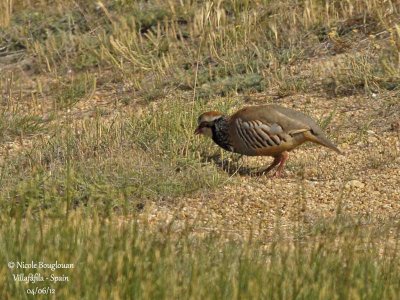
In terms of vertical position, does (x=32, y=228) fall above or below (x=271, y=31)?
below

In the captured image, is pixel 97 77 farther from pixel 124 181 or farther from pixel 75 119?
pixel 124 181

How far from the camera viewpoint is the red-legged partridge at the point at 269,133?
25.5 feet

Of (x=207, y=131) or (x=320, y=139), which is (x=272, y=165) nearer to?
(x=320, y=139)

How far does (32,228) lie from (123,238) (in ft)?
1.51

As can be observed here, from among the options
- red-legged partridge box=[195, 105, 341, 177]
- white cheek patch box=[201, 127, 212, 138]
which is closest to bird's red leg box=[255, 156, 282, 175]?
red-legged partridge box=[195, 105, 341, 177]

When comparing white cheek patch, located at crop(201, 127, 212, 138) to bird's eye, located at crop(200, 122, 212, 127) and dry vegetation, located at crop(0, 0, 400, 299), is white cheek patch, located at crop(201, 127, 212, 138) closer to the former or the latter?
bird's eye, located at crop(200, 122, 212, 127)

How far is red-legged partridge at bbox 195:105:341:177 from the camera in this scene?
7781 mm

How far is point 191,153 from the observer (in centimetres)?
803

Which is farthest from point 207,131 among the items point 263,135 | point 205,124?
point 263,135

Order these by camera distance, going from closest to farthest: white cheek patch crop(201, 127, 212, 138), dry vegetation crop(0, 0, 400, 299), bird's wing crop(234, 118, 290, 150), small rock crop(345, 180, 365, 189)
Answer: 1. dry vegetation crop(0, 0, 400, 299)
2. small rock crop(345, 180, 365, 189)
3. bird's wing crop(234, 118, 290, 150)
4. white cheek patch crop(201, 127, 212, 138)

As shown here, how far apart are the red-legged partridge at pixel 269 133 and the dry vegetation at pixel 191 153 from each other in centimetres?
20

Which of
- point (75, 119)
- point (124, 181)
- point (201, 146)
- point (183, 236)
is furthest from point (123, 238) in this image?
point (75, 119)

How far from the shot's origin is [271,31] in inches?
414

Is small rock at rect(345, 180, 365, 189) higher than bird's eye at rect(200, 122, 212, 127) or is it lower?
lower
